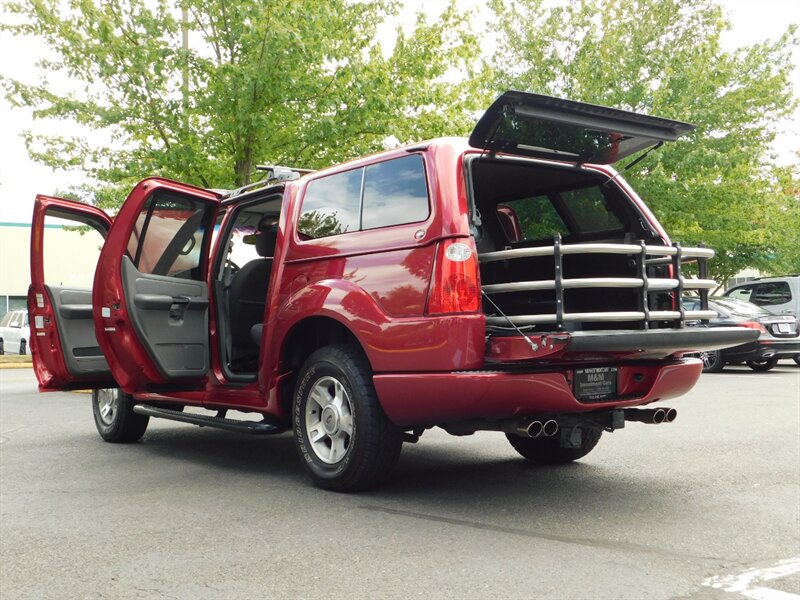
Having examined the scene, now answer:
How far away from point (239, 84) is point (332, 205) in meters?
7.71

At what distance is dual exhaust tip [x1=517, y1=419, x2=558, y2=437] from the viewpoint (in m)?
4.82

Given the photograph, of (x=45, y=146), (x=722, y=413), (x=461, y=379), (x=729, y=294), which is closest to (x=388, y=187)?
(x=461, y=379)

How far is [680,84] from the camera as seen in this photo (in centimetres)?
2109

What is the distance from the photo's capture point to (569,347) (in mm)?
4508

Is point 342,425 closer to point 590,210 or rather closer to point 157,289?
point 157,289

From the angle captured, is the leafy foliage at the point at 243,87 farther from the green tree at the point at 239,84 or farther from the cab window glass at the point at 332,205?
the cab window glass at the point at 332,205

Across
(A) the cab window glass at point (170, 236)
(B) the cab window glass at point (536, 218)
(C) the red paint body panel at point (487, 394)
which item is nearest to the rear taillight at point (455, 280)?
(C) the red paint body panel at point (487, 394)

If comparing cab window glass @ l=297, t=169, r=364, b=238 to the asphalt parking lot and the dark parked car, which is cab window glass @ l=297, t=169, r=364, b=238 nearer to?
the asphalt parking lot

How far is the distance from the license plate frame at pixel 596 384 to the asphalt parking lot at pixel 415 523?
2.17 feet

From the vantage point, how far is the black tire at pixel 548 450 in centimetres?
636

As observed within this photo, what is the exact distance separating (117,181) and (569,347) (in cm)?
1155

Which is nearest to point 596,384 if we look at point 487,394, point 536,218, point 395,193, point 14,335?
point 487,394

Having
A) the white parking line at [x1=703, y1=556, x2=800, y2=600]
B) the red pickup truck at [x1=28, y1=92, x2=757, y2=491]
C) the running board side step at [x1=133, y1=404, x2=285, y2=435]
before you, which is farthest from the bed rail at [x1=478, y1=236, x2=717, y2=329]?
the running board side step at [x1=133, y1=404, x2=285, y2=435]

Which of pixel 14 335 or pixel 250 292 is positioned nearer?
pixel 250 292
